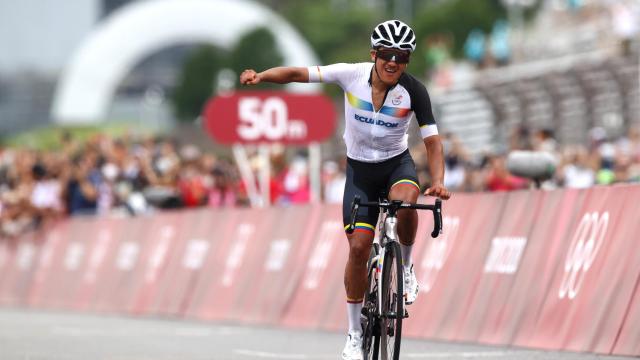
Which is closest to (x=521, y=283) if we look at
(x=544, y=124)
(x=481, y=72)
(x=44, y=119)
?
(x=544, y=124)

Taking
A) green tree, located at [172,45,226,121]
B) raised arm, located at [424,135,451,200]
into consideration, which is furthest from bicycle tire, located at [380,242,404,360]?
green tree, located at [172,45,226,121]

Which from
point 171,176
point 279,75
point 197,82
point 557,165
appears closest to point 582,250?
point 279,75

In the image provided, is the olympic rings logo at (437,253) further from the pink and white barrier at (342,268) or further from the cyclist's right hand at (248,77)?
the cyclist's right hand at (248,77)

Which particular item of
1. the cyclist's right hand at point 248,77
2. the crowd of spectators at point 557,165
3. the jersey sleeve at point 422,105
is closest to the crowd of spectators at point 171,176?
the crowd of spectators at point 557,165

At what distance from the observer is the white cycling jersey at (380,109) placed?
1210 centimetres

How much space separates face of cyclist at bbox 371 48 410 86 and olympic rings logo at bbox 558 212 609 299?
2.93 meters

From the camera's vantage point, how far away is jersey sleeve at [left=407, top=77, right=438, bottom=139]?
1209 cm

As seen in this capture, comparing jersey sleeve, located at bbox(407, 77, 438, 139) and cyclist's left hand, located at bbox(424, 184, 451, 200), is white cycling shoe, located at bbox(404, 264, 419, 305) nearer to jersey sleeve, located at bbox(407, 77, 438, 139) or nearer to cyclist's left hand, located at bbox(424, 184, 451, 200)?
cyclist's left hand, located at bbox(424, 184, 451, 200)

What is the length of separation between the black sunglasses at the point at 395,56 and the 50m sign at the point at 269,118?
41.9ft

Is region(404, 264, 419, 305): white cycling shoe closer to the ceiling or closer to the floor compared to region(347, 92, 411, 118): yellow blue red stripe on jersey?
closer to the floor

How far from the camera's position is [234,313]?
2100 centimetres

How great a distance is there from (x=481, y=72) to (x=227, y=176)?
694 inches

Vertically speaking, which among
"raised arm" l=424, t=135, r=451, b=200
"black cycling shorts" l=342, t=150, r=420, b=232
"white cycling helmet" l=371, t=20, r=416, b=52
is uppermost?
"white cycling helmet" l=371, t=20, r=416, b=52

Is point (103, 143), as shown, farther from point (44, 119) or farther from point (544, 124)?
point (44, 119)
